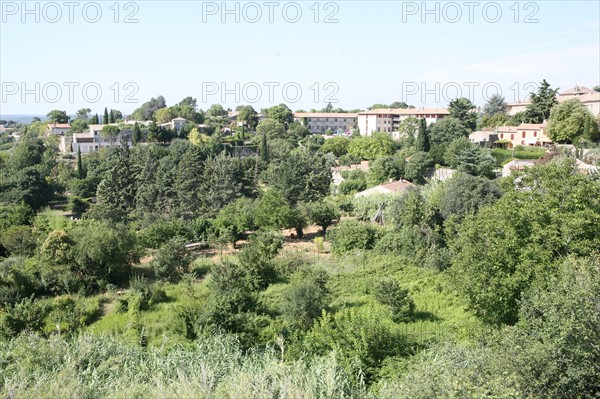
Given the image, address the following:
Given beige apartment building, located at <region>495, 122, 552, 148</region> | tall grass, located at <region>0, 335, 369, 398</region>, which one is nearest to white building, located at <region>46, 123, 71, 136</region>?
beige apartment building, located at <region>495, 122, 552, 148</region>

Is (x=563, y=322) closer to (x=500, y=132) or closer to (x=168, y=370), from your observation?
(x=168, y=370)

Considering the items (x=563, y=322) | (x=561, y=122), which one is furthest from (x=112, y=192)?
(x=561, y=122)

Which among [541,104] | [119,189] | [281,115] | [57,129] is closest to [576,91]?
[541,104]

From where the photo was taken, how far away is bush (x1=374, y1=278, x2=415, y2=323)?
14.8 meters

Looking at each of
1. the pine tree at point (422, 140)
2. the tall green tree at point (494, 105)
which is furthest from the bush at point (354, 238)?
the tall green tree at point (494, 105)

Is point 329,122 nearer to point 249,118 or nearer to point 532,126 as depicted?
point 249,118

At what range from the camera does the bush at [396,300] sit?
14.8m

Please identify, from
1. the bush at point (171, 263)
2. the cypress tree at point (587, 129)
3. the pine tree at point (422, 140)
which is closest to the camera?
the bush at point (171, 263)

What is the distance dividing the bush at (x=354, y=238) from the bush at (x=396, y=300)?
6557 mm

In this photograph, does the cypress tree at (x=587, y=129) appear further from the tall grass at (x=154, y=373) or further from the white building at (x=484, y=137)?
the tall grass at (x=154, y=373)

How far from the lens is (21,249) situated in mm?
21406

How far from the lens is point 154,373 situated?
9.38 m

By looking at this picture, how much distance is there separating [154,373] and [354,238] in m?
13.9

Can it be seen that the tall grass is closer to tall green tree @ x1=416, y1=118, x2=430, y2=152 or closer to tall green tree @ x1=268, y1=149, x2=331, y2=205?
tall green tree @ x1=268, y1=149, x2=331, y2=205
